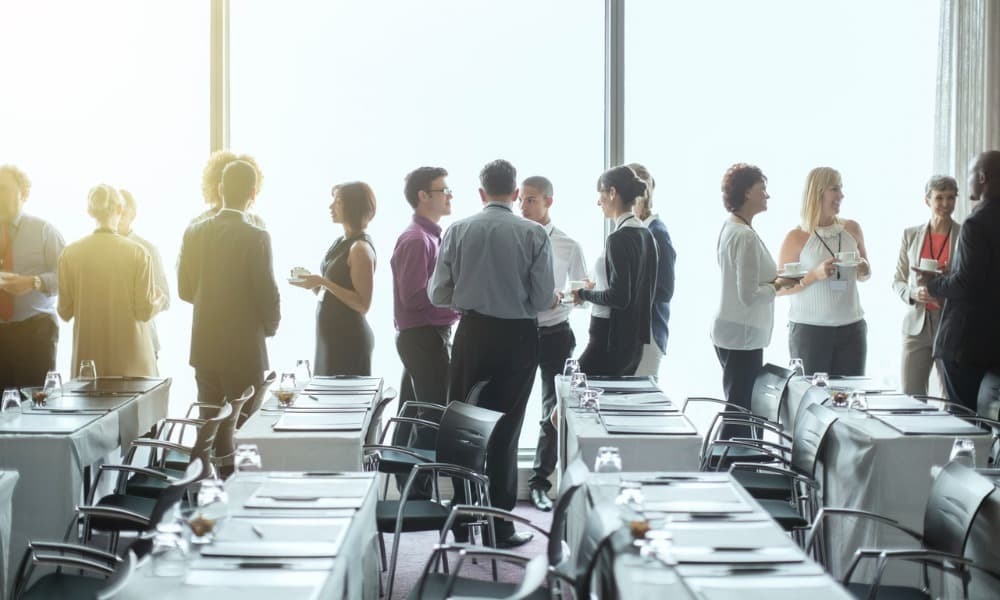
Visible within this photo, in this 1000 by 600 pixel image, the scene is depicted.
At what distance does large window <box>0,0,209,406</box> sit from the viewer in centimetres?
586

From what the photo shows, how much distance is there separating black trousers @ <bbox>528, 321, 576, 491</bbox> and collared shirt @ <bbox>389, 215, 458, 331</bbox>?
0.58 metres

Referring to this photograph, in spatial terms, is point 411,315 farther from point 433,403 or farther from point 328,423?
point 328,423

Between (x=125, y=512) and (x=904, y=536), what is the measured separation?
2.67 meters

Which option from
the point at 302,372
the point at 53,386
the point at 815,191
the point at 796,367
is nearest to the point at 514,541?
the point at 302,372

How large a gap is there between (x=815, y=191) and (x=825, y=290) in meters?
0.53

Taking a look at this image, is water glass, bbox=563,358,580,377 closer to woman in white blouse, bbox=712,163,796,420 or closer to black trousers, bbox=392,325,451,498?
black trousers, bbox=392,325,451,498

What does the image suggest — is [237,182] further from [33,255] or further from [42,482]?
[42,482]

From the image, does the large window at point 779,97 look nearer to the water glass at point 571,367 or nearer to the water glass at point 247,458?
the water glass at point 571,367

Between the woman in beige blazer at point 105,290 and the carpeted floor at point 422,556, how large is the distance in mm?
1614

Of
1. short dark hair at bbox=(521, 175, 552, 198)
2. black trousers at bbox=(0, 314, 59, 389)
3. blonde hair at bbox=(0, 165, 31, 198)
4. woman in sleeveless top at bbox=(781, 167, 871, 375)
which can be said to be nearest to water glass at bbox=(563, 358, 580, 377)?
short dark hair at bbox=(521, 175, 552, 198)

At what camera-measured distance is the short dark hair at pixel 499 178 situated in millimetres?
4688

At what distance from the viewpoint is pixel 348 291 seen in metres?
5.09

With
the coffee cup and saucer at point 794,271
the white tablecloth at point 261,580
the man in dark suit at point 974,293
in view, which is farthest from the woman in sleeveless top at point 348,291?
the man in dark suit at point 974,293

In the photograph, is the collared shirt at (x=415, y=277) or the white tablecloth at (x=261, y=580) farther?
the collared shirt at (x=415, y=277)
